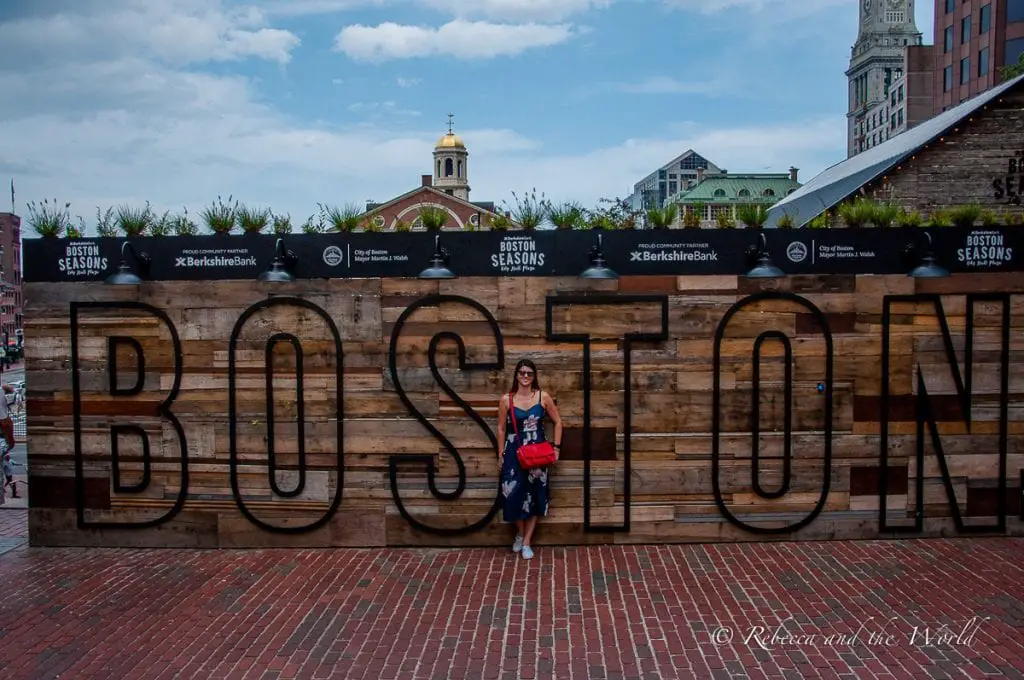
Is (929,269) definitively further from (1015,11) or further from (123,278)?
(1015,11)

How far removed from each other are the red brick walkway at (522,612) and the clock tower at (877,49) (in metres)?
103

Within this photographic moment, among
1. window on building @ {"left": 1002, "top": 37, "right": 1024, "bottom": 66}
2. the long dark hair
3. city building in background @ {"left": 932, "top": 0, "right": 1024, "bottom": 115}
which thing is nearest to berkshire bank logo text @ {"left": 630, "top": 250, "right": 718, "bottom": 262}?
the long dark hair

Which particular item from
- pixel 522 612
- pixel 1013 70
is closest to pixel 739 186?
pixel 1013 70

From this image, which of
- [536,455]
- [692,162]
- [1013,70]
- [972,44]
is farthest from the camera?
[692,162]

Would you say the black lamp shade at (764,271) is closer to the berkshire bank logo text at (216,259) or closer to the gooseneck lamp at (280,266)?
the gooseneck lamp at (280,266)

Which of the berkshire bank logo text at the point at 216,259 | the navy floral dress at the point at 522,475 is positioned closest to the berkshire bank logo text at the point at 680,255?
the navy floral dress at the point at 522,475

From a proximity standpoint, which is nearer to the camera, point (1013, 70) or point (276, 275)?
point (276, 275)

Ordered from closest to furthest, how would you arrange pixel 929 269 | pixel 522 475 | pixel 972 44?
pixel 929 269
pixel 522 475
pixel 972 44

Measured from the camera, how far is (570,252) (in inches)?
300

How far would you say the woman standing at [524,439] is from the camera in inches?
284

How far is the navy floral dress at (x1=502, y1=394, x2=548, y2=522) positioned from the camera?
721 centimetres

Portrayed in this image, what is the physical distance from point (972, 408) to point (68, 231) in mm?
9405

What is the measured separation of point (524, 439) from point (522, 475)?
1.14 ft

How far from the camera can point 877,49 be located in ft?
334
